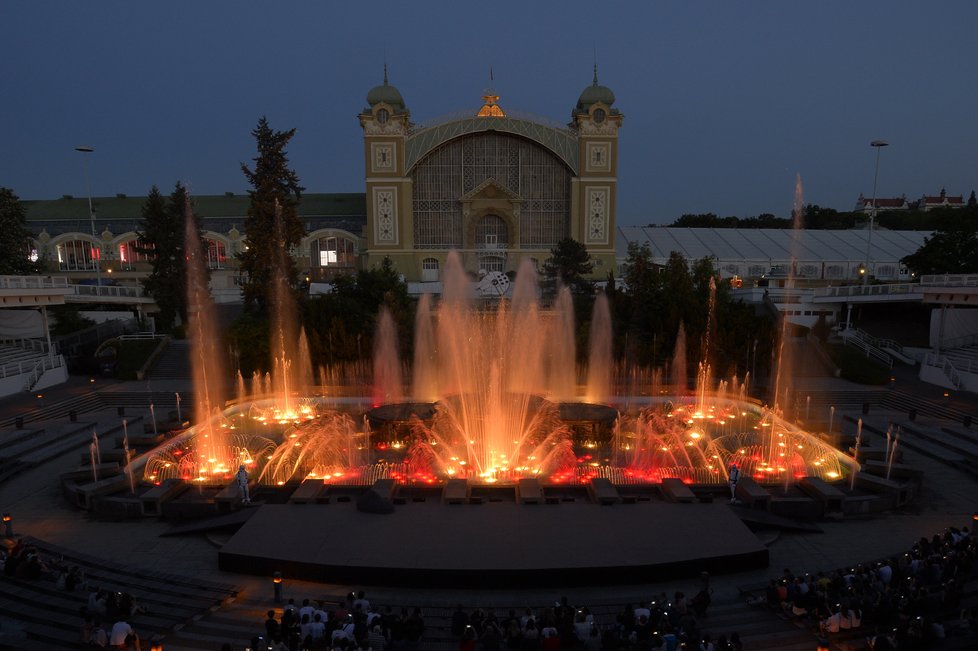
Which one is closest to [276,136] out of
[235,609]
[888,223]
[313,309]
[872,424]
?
[313,309]

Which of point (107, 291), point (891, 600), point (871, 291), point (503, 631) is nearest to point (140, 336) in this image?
point (107, 291)

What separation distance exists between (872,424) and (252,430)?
2029cm

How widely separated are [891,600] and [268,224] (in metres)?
28.5

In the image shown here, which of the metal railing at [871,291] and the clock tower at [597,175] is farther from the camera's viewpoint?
the clock tower at [597,175]

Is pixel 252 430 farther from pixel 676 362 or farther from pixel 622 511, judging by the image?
pixel 676 362

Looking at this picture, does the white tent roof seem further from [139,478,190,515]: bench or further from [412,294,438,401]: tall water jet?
[139,478,190,515]: bench

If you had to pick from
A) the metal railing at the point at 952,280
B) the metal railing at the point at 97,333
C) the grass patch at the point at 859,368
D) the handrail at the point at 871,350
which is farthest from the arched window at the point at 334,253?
the metal railing at the point at 952,280

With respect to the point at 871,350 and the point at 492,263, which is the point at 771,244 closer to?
the point at 871,350

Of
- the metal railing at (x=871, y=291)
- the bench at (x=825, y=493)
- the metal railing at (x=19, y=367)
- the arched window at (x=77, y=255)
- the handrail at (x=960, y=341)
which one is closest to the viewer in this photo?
the bench at (x=825, y=493)

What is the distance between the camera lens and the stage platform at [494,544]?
9.22m

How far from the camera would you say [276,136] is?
30.2 metres

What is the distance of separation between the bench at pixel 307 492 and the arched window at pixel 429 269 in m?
31.8

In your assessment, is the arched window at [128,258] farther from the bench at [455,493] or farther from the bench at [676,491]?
the bench at [676,491]

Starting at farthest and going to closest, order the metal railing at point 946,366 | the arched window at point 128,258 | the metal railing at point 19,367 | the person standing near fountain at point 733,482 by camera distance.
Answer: the arched window at point 128,258
the metal railing at point 19,367
the metal railing at point 946,366
the person standing near fountain at point 733,482
